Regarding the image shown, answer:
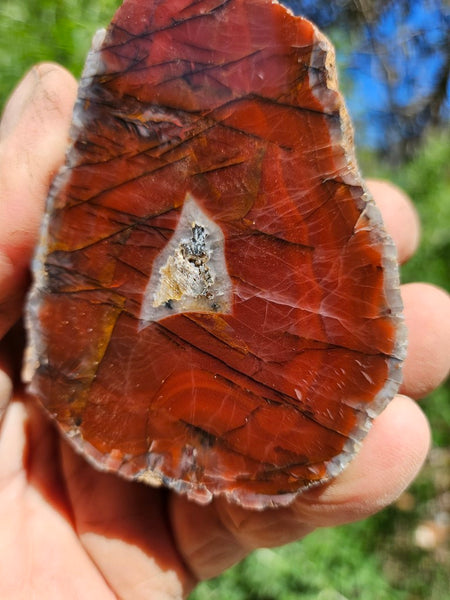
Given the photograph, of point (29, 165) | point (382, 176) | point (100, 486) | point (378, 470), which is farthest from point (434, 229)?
point (29, 165)

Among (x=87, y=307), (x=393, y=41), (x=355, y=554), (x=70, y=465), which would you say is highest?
(x=393, y=41)

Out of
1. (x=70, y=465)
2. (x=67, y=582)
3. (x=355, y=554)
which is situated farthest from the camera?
(x=355, y=554)

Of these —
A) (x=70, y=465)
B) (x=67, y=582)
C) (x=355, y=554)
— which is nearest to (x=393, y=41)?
(x=355, y=554)

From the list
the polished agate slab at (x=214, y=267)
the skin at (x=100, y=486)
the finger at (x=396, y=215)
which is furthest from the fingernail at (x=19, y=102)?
the finger at (x=396, y=215)

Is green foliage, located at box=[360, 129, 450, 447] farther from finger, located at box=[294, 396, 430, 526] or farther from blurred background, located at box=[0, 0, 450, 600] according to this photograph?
finger, located at box=[294, 396, 430, 526]

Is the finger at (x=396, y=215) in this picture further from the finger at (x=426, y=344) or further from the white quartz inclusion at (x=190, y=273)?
the white quartz inclusion at (x=190, y=273)

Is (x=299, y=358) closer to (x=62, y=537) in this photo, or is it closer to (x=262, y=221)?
(x=262, y=221)
